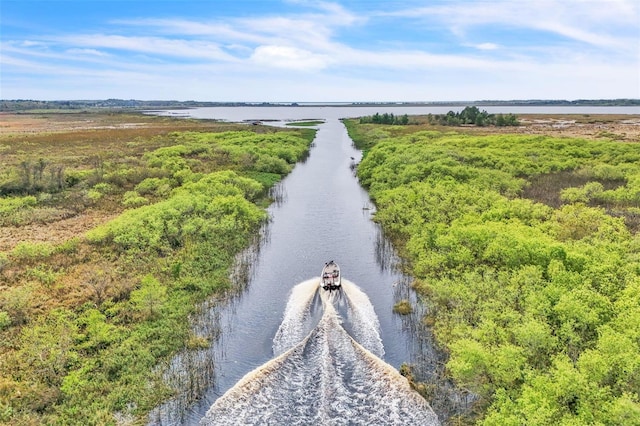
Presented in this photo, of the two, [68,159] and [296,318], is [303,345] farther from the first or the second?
[68,159]

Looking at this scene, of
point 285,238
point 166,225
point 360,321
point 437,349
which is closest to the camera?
point 437,349

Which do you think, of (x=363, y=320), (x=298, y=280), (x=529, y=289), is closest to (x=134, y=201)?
(x=298, y=280)

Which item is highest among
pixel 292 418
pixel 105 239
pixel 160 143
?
pixel 160 143

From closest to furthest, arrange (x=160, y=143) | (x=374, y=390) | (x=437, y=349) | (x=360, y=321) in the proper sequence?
1. (x=374, y=390)
2. (x=437, y=349)
3. (x=360, y=321)
4. (x=160, y=143)

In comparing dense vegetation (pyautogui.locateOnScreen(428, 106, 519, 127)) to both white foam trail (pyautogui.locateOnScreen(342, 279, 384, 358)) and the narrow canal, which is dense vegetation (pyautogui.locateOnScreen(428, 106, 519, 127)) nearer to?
the narrow canal

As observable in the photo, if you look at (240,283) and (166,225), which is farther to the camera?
(166,225)

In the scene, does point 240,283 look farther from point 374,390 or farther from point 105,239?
point 374,390

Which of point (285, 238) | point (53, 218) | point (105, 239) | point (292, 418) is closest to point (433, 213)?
point (285, 238)
